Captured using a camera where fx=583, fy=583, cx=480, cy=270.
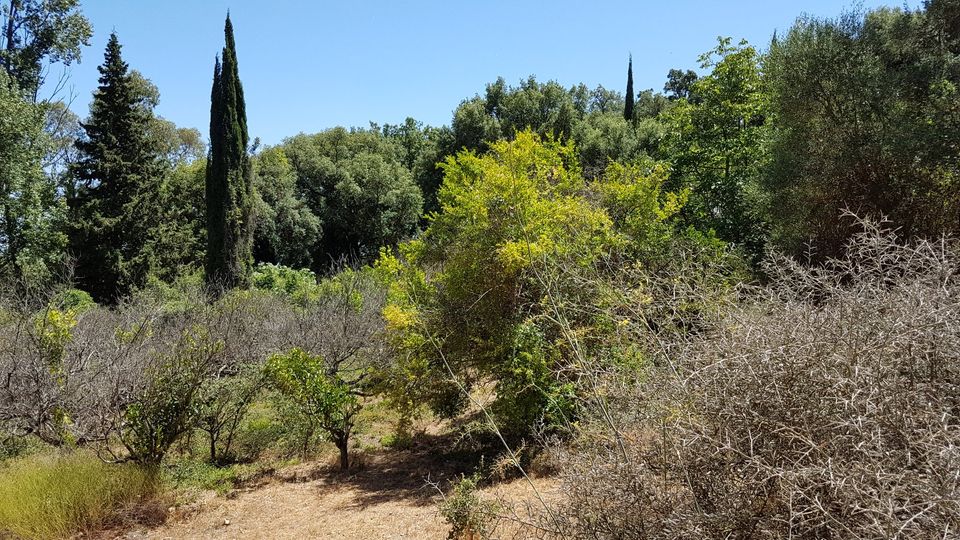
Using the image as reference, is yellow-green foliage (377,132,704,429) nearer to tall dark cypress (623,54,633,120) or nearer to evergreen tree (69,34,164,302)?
evergreen tree (69,34,164,302)

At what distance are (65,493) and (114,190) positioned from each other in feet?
57.0

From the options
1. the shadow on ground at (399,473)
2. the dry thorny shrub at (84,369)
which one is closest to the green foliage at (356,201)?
the dry thorny shrub at (84,369)

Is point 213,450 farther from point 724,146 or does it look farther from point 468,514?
point 724,146

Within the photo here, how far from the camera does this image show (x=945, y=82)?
31.4ft

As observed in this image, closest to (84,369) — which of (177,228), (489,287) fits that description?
(489,287)

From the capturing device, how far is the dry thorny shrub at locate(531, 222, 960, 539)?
168 centimetres

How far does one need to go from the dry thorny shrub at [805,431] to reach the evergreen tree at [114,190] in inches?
Answer: 826

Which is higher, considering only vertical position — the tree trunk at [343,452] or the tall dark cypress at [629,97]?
the tall dark cypress at [629,97]

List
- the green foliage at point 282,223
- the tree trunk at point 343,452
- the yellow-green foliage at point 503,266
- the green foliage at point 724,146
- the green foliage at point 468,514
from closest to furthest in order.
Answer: the green foliage at point 468,514
the yellow-green foliage at point 503,266
the tree trunk at point 343,452
the green foliage at point 724,146
the green foliage at point 282,223

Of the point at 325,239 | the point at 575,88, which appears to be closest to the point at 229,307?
the point at 325,239

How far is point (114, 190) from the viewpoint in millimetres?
19984

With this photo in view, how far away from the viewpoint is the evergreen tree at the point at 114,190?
62.7 ft

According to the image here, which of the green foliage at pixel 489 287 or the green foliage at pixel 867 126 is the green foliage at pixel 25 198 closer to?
the green foliage at pixel 489 287

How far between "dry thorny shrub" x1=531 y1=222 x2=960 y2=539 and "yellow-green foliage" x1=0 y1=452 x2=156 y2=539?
553cm
